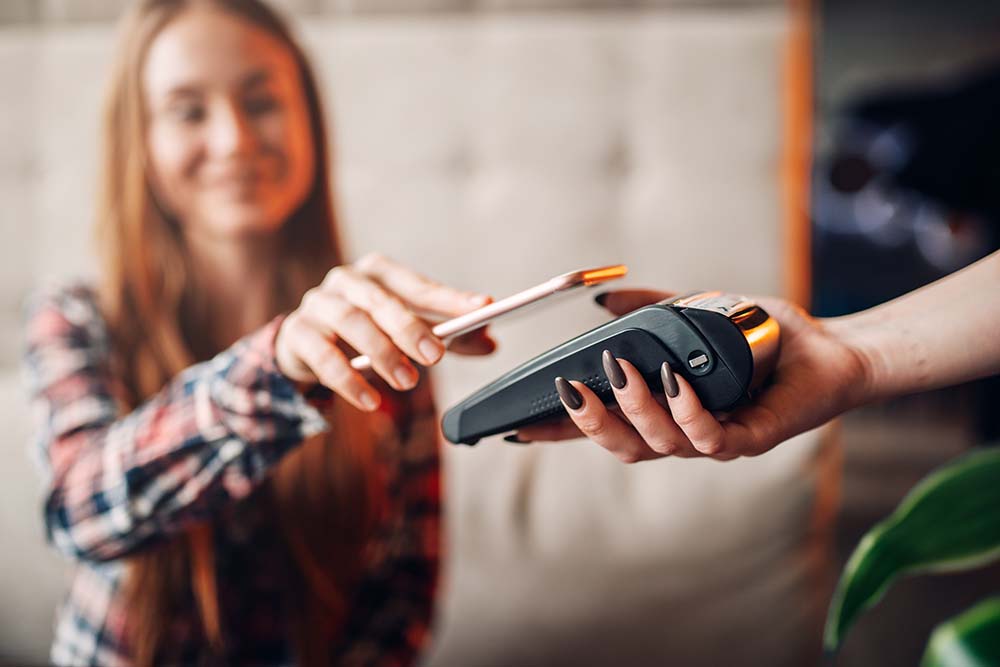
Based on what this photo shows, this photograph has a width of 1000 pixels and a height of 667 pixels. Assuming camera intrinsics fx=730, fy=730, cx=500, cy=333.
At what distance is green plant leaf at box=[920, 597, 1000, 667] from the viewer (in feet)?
1.21

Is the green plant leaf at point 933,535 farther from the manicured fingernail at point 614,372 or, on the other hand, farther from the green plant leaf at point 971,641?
the manicured fingernail at point 614,372

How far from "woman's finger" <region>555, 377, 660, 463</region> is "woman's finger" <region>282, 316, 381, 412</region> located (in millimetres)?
141

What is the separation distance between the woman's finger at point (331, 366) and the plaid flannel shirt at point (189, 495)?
8 centimetres

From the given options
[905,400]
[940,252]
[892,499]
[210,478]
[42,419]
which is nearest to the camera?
[210,478]

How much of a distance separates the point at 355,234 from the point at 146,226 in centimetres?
22

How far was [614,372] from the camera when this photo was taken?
343mm

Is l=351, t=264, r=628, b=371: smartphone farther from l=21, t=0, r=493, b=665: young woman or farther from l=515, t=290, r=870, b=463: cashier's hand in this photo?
l=21, t=0, r=493, b=665: young woman

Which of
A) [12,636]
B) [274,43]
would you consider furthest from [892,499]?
[12,636]

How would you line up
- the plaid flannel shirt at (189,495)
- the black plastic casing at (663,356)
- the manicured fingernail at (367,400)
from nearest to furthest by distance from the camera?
the black plastic casing at (663,356) → the manicured fingernail at (367,400) → the plaid flannel shirt at (189,495)

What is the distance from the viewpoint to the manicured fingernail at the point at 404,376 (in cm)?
42

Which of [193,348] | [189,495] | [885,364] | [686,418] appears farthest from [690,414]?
[193,348]

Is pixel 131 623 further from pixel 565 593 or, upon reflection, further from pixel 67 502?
pixel 565 593

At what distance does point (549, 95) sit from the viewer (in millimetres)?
791

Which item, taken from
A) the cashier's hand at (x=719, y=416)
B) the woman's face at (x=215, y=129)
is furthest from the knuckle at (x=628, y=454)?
the woman's face at (x=215, y=129)
